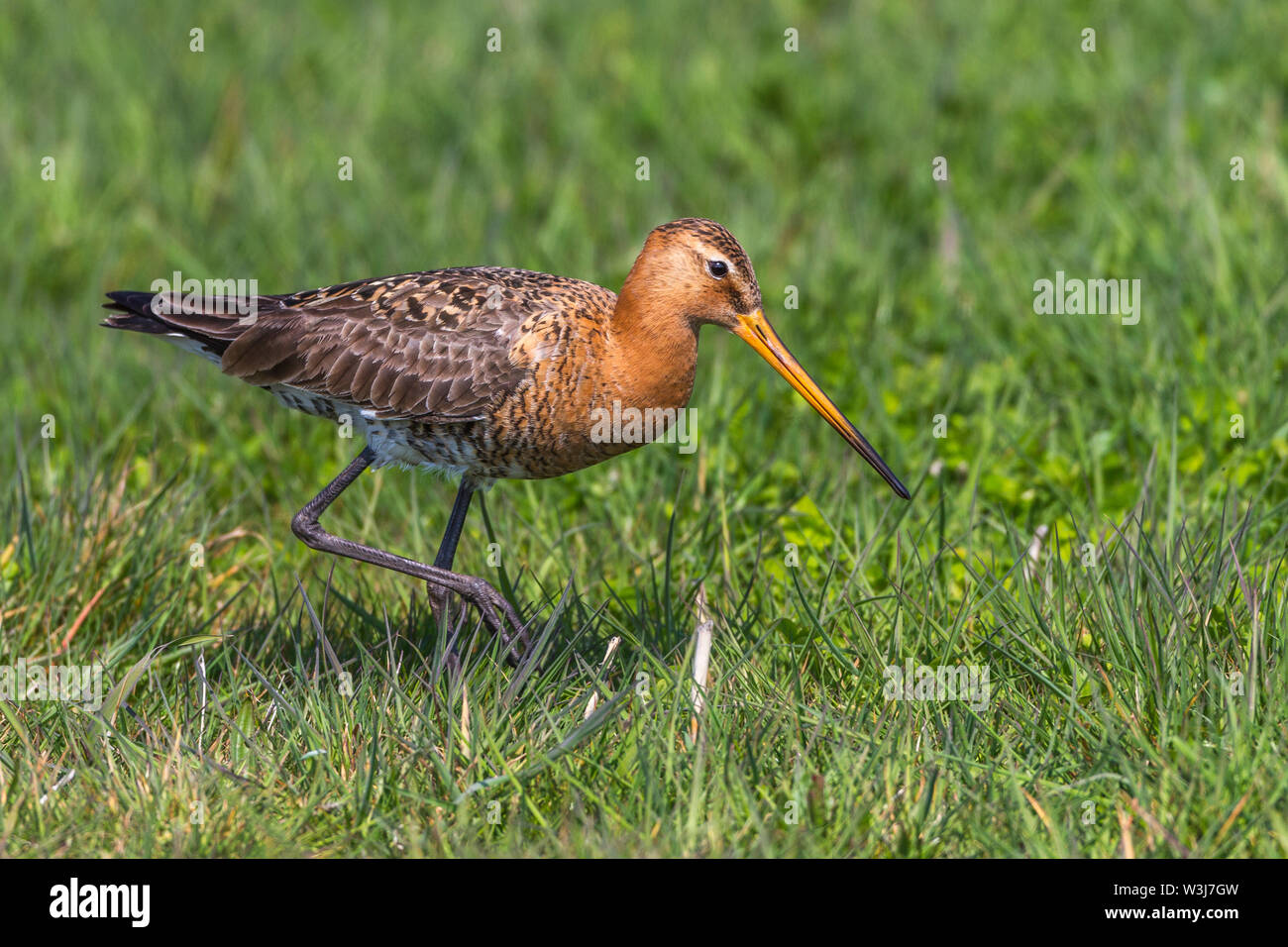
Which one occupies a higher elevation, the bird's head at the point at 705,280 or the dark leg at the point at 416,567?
the bird's head at the point at 705,280

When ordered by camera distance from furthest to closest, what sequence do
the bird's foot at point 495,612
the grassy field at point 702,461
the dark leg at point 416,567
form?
1. the dark leg at point 416,567
2. the bird's foot at point 495,612
3. the grassy field at point 702,461

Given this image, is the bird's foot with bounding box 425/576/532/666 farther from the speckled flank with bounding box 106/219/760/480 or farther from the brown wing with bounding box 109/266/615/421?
the brown wing with bounding box 109/266/615/421

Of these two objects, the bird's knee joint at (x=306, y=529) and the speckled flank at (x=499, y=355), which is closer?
the speckled flank at (x=499, y=355)

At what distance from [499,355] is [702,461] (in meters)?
1.32

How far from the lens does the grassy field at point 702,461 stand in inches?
160

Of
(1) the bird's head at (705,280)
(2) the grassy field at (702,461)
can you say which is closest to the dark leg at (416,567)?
(2) the grassy field at (702,461)

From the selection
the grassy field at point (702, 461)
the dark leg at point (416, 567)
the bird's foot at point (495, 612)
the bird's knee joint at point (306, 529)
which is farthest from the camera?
the bird's knee joint at point (306, 529)

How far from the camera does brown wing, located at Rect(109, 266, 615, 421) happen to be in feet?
16.0

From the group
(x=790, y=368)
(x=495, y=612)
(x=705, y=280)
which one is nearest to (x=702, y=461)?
(x=790, y=368)

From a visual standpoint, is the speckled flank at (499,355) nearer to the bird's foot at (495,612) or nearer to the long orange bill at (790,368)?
the long orange bill at (790,368)

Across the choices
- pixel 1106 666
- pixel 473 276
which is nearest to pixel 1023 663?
pixel 1106 666

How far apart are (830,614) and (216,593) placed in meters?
2.23

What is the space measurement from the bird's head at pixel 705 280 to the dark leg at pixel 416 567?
1.01 m

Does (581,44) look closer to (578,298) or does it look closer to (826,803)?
(578,298)
